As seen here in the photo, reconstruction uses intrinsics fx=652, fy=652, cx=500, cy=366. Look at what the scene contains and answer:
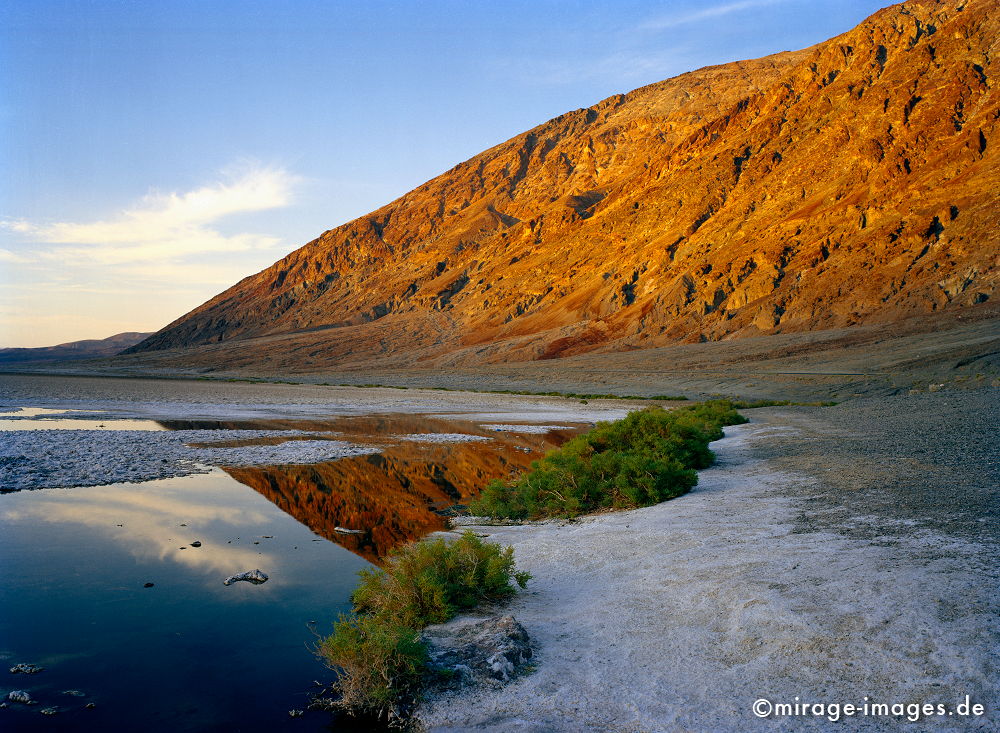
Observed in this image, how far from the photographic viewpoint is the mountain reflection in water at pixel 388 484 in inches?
385

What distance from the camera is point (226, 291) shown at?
151875mm

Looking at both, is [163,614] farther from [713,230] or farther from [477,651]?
[713,230]

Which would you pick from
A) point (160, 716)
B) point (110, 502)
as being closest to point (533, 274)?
point (110, 502)

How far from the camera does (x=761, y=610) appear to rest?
5.09m

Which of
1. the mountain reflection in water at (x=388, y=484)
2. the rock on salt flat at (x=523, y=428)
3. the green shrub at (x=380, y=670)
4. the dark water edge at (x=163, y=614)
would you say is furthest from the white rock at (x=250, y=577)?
the rock on salt flat at (x=523, y=428)

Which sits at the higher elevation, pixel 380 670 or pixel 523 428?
pixel 380 670

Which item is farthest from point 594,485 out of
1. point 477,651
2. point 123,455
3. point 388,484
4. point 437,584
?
point 123,455

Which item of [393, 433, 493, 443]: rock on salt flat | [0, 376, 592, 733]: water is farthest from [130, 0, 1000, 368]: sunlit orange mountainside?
[0, 376, 592, 733]: water

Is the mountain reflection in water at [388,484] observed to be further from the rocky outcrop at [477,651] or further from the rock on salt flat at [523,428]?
the rocky outcrop at [477,651]

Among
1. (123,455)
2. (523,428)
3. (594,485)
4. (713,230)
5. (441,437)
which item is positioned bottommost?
(523,428)

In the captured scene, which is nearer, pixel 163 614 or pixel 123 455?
pixel 163 614

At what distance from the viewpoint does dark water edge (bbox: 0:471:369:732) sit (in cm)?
471

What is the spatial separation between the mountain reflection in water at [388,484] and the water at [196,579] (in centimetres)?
5

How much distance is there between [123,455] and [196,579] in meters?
10.2
